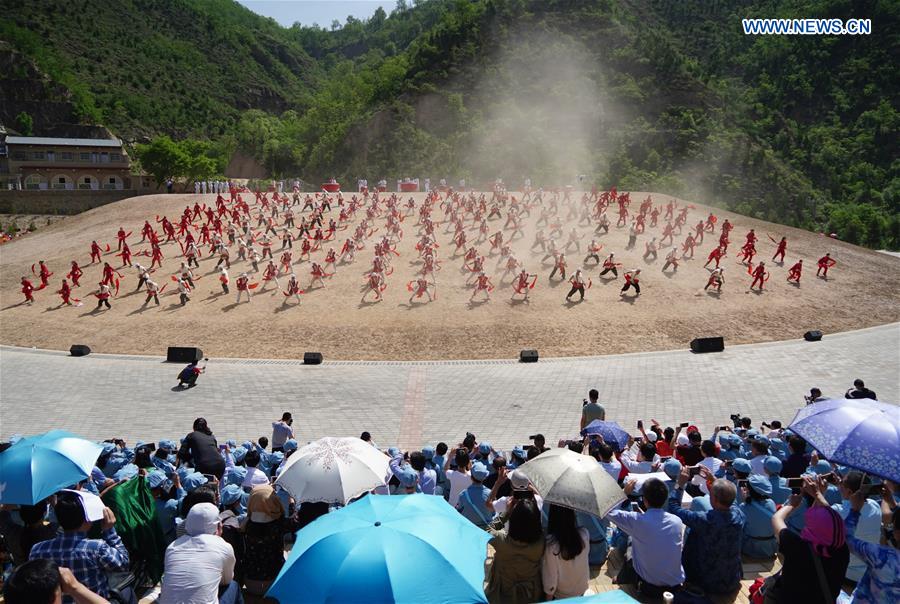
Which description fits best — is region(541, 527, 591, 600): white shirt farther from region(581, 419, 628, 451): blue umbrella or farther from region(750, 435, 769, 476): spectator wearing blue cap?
region(581, 419, 628, 451): blue umbrella

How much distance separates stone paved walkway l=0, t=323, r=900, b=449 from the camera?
1460 centimetres

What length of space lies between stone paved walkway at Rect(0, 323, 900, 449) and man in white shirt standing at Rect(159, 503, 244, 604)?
27.7 ft

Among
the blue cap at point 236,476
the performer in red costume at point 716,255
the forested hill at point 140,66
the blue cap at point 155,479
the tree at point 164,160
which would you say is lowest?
the blue cap at point 236,476

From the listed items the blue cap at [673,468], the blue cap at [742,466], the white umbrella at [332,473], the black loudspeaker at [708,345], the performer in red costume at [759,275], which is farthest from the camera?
the performer in red costume at [759,275]

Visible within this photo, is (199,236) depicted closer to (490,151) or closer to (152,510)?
(152,510)

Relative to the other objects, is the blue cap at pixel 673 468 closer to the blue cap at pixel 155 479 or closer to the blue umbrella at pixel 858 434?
the blue umbrella at pixel 858 434

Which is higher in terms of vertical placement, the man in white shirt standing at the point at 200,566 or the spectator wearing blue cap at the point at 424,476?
the man in white shirt standing at the point at 200,566

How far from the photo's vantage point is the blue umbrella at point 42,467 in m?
5.97

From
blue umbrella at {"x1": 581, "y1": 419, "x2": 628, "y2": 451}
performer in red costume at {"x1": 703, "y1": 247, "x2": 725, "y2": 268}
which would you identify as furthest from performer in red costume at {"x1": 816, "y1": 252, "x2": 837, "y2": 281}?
blue umbrella at {"x1": 581, "y1": 419, "x2": 628, "y2": 451}

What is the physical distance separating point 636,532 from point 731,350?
1628 cm

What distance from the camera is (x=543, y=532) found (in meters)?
5.40

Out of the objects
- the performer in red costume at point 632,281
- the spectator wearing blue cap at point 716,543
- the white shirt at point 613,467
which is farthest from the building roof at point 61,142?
the spectator wearing blue cap at point 716,543

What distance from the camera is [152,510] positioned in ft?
21.0
